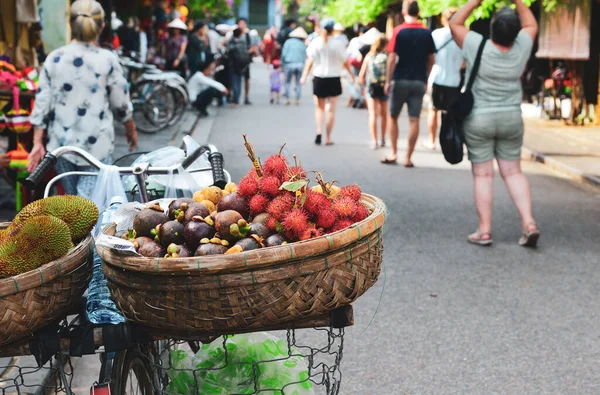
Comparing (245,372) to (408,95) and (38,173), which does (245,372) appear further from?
(408,95)

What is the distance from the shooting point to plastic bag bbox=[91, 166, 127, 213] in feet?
12.0

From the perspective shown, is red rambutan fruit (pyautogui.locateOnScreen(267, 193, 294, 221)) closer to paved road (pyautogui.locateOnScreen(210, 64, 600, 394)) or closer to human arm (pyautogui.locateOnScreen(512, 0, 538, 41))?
paved road (pyautogui.locateOnScreen(210, 64, 600, 394))

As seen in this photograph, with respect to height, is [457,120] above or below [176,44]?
below

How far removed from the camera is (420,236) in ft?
25.0

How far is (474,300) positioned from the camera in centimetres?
575

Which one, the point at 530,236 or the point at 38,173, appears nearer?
the point at 38,173

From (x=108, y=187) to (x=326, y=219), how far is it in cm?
141

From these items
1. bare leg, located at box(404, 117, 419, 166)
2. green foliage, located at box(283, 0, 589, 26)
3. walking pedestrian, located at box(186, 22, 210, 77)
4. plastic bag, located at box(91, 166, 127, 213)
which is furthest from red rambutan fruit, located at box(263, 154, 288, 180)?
walking pedestrian, located at box(186, 22, 210, 77)

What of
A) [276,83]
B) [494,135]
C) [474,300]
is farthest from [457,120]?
[276,83]

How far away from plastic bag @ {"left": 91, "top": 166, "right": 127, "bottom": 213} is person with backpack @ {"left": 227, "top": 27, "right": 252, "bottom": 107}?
17.2 metres

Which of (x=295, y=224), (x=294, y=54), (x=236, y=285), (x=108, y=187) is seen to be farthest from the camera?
(x=294, y=54)

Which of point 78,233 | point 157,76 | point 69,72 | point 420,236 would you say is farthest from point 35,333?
point 157,76

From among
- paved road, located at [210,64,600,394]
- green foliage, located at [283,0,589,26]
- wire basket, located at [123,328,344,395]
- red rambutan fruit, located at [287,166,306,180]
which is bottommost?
paved road, located at [210,64,600,394]

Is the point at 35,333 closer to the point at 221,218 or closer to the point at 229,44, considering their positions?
the point at 221,218
